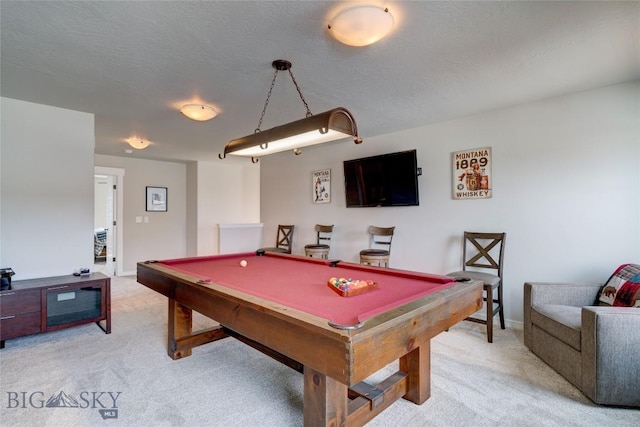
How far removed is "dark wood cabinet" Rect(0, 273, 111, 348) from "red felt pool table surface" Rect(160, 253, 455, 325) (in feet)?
3.72

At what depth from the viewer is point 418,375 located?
6.40 feet

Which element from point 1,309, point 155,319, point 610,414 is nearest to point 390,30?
point 610,414

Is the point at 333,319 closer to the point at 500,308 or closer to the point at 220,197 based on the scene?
the point at 500,308

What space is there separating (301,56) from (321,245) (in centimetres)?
306

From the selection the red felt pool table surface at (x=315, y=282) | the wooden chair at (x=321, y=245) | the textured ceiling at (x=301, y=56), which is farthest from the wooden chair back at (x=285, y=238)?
the textured ceiling at (x=301, y=56)

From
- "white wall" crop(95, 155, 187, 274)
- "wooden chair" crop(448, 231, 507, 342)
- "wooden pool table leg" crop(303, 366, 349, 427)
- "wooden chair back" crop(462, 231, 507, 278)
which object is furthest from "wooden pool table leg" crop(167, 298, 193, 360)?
"white wall" crop(95, 155, 187, 274)

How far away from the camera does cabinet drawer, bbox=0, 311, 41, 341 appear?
9.10 ft

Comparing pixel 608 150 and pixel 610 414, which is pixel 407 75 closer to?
pixel 608 150

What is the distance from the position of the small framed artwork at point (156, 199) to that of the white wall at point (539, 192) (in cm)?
458

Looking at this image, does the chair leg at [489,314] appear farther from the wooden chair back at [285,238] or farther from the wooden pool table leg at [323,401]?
the wooden chair back at [285,238]

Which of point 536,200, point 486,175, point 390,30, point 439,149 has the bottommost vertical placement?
point 536,200

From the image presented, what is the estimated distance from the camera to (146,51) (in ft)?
7.06

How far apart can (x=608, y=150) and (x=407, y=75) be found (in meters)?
1.95

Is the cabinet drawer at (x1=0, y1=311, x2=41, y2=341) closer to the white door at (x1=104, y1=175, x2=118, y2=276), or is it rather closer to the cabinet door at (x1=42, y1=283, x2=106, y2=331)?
the cabinet door at (x1=42, y1=283, x2=106, y2=331)
